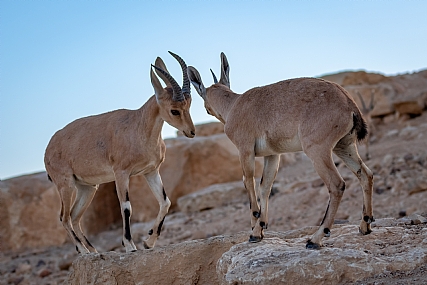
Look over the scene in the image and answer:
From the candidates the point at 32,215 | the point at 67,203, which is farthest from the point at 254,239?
the point at 32,215

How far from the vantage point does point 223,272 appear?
6430mm

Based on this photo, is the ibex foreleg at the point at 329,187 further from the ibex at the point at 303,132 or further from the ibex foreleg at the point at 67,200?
the ibex foreleg at the point at 67,200

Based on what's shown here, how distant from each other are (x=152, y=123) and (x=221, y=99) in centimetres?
113

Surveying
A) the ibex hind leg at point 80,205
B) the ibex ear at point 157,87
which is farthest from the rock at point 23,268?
the ibex ear at point 157,87

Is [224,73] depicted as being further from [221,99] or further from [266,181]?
[266,181]

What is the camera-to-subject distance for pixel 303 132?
6.48 meters

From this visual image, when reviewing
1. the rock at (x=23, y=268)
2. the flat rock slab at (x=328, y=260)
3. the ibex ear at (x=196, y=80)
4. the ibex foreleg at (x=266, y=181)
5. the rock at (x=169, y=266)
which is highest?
the ibex ear at (x=196, y=80)

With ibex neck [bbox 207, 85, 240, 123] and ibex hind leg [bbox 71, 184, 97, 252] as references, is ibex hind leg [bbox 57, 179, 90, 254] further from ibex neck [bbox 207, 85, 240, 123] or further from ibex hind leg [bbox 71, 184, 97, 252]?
ibex neck [bbox 207, 85, 240, 123]

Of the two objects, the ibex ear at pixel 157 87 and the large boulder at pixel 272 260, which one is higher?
the ibex ear at pixel 157 87

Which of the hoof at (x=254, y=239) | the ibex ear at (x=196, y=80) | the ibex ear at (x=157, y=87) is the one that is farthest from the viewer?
the ibex ear at (x=196, y=80)

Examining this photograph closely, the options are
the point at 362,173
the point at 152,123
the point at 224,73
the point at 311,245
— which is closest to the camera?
the point at 311,245

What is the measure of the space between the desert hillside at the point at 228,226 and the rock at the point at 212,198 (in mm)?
31

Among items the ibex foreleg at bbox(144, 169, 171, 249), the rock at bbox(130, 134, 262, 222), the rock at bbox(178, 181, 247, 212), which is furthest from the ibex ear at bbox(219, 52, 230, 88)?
the rock at bbox(130, 134, 262, 222)

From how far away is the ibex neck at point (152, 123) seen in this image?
8.67 metres
